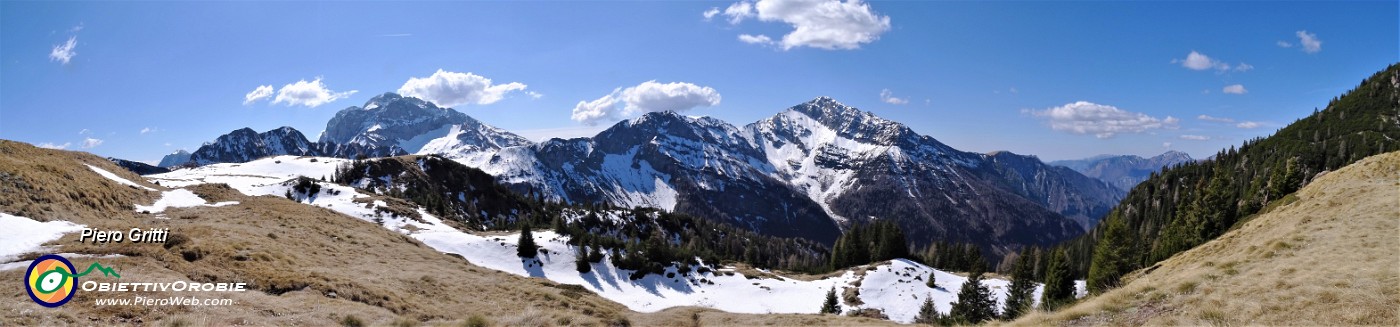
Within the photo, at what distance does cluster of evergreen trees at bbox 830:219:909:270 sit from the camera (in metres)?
115

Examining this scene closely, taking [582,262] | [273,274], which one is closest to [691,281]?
[582,262]

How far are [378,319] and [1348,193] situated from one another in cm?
6534

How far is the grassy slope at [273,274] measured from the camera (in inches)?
651

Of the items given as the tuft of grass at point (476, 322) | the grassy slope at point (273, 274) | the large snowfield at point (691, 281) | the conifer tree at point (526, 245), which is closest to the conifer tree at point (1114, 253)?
the large snowfield at point (691, 281)

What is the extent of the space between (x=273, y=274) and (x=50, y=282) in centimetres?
671

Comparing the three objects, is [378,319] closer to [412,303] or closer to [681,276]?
[412,303]

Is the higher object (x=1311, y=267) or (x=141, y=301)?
(x=1311, y=267)

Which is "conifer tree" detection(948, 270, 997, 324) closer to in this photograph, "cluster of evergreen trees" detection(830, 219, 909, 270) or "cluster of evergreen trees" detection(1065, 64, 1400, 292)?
"cluster of evergreen trees" detection(1065, 64, 1400, 292)

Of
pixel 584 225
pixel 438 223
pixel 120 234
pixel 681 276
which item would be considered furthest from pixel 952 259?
pixel 120 234

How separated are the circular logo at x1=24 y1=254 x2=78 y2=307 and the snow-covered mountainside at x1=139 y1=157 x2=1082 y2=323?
53548 mm

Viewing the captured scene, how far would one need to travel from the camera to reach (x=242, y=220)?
4072cm

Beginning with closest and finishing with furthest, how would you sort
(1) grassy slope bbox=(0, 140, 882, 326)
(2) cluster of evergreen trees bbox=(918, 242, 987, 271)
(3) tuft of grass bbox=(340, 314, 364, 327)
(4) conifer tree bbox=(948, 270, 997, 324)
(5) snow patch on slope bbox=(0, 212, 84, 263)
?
(1) grassy slope bbox=(0, 140, 882, 326) < (3) tuft of grass bbox=(340, 314, 364, 327) < (5) snow patch on slope bbox=(0, 212, 84, 263) < (4) conifer tree bbox=(948, 270, 997, 324) < (2) cluster of evergreen trees bbox=(918, 242, 987, 271)

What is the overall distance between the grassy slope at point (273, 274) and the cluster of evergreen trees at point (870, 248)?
8373cm

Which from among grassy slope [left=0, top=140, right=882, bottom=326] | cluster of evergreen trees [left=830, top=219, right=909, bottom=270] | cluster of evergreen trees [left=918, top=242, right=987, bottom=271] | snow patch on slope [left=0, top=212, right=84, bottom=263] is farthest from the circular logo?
cluster of evergreen trees [left=918, top=242, right=987, bottom=271]
